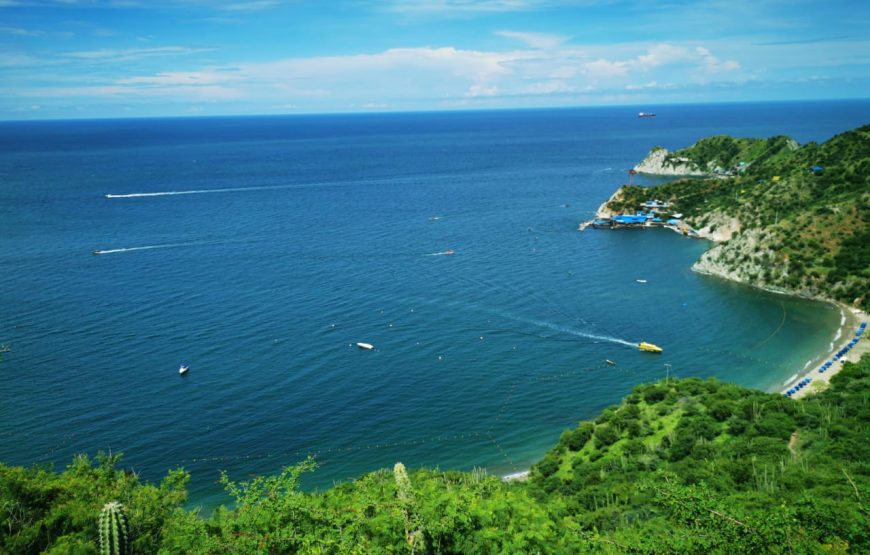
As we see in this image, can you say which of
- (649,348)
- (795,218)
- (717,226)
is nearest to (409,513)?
(649,348)

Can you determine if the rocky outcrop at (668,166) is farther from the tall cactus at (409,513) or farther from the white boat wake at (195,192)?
the tall cactus at (409,513)

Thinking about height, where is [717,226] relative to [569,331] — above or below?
above

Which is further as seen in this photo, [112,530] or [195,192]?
[195,192]

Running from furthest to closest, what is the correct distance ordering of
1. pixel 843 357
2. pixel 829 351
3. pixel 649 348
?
pixel 649 348 → pixel 829 351 → pixel 843 357

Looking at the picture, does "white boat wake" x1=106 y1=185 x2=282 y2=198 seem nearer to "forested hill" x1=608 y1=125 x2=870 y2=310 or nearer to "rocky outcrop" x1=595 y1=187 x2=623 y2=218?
"rocky outcrop" x1=595 y1=187 x2=623 y2=218

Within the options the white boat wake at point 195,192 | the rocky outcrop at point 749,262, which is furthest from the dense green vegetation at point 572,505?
the white boat wake at point 195,192

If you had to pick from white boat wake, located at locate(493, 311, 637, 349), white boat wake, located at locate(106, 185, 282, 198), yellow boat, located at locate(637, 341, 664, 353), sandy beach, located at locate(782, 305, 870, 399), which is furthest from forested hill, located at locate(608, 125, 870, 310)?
white boat wake, located at locate(106, 185, 282, 198)

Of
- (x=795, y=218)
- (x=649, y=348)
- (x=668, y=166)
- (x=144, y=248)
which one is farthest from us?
(x=668, y=166)

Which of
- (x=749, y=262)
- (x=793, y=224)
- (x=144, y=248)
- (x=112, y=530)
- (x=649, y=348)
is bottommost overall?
(x=649, y=348)

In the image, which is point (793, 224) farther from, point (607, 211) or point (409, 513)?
point (409, 513)
